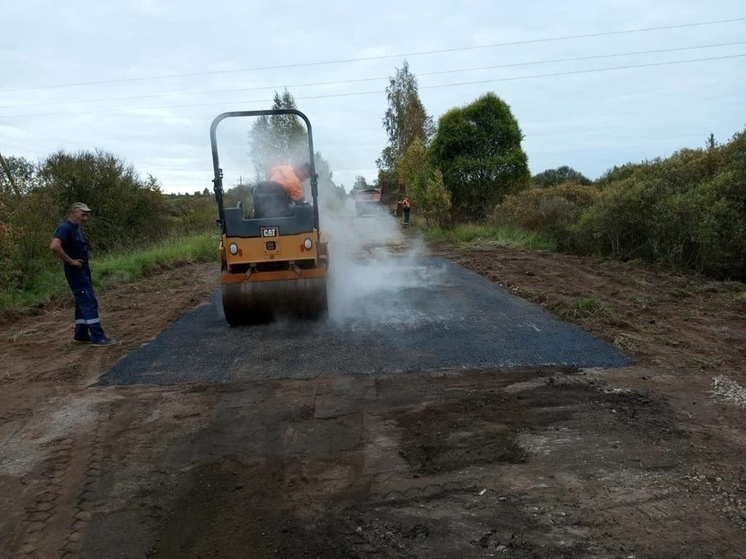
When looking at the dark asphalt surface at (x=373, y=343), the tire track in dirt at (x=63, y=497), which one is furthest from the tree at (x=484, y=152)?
the tire track in dirt at (x=63, y=497)

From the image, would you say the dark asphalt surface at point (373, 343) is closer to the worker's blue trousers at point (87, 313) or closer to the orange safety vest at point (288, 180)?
the worker's blue trousers at point (87, 313)

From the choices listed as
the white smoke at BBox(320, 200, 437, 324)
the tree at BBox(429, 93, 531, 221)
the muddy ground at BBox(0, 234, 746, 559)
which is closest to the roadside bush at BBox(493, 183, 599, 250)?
the tree at BBox(429, 93, 531, 221)

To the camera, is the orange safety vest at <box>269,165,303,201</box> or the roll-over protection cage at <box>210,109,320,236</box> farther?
the orange safety vest at <box>269,165,303,201</box>

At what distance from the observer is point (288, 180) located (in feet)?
27.1

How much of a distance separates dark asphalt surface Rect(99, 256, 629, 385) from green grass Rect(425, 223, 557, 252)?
775 cm

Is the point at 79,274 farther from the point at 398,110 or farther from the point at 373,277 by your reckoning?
the point at 398,110

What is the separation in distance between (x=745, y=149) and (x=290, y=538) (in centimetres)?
1152

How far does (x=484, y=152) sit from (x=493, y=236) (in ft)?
16.2

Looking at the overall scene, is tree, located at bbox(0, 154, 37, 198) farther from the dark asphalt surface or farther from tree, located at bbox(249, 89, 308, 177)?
the dark asphalt surface

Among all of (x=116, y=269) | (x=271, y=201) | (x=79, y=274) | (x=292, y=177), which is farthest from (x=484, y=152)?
(x=79, y=274)

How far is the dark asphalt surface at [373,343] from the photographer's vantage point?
5917 millimetres

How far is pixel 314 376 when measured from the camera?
18.7ft

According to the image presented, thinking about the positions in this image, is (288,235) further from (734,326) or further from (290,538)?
(734,326)

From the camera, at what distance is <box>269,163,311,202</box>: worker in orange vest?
8.23m
